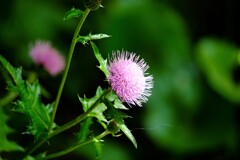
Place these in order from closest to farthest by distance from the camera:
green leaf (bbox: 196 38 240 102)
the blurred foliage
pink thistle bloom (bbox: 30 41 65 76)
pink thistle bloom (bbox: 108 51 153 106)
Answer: pink thistle bloom (bbox: 108 51 153 106), pink thistle bloom (bbox: 30 41 65 76), the blurred foliage, green leaf (bbox: 196 38 240 102)

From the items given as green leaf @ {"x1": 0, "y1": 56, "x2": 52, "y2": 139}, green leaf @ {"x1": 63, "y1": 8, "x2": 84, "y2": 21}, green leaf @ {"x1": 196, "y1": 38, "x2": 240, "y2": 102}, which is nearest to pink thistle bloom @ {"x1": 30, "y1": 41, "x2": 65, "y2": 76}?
green leaf @ {"x1": 0, "y1": 56, "x2": 52, "y2": 139}

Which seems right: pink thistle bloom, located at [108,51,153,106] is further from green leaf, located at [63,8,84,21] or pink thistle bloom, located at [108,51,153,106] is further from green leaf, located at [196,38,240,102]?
green leaf, located at [196,38,240,102]

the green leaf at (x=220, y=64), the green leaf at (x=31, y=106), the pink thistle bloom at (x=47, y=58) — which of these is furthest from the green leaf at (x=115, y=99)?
the green leaf at (x=220, y=64)

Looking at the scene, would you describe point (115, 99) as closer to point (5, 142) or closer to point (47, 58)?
point (5, 142)

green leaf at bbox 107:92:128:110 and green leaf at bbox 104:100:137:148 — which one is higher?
green leaf at bbox 107:92:128:110

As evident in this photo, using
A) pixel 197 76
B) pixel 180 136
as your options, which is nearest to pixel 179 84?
pixel 197 76

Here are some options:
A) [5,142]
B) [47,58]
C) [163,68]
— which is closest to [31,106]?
[5,142]

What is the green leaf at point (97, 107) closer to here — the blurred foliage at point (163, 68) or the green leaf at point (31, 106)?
the green leaf at point (31, 106)
